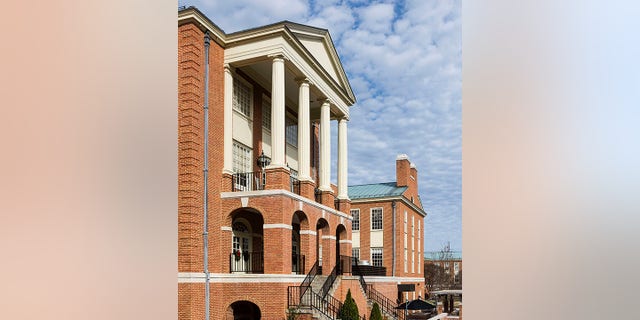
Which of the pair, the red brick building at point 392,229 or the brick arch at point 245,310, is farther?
the red brick building at point 392,229

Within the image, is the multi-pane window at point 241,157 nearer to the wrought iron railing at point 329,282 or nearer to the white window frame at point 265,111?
the white window frame at point 265,111

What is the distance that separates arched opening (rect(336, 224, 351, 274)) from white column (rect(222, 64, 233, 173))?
3.69 meters

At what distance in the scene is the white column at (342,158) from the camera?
12.0 metres

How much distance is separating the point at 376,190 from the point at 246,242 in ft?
31.6

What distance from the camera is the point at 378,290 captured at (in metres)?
12.1

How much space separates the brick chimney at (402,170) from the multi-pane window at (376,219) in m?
1.71

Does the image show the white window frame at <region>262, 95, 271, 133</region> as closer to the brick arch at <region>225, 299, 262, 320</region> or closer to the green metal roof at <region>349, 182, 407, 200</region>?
the brick arch at <region>225, 299, 262, 320</region>

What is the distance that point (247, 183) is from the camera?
31.0 feet

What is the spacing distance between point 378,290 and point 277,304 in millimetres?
4455

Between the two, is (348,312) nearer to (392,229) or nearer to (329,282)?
(329,282)

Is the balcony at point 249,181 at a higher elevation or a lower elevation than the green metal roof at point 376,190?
higher
